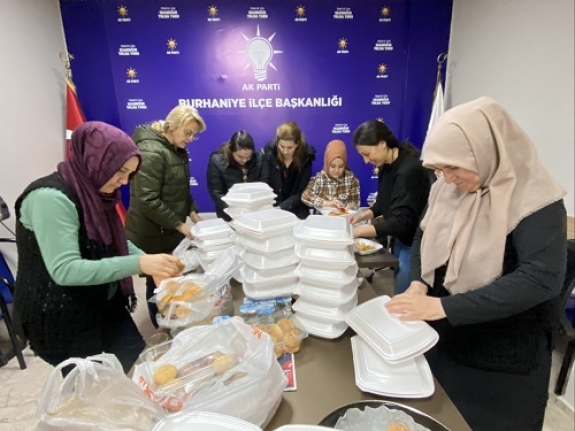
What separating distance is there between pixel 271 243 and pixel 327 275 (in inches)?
10.2

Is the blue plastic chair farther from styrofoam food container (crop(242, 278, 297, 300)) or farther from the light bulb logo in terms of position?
the light bulb logo

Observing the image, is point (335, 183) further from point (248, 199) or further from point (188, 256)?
point (188, 256)

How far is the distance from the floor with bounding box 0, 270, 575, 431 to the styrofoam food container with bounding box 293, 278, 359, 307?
157 cm

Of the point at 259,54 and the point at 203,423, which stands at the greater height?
the point at 259,54

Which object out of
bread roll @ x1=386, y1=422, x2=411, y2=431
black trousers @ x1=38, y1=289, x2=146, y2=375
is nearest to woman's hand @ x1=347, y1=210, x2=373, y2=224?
black trousers @ x1=38, y1=289, x2=146, y2=375

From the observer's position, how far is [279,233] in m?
1.31

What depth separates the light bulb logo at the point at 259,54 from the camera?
141 inches

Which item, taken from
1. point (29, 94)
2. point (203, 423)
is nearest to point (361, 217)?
point (203, 423)

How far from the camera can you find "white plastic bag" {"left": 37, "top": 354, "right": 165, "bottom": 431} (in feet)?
2.25

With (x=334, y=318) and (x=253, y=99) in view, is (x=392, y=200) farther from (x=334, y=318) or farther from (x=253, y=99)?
(x=253, y=99)

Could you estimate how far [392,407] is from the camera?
Result: 833 millimetres

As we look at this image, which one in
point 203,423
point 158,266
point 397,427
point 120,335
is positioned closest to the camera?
point 203,423

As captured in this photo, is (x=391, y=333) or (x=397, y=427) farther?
(x=391, y=333)

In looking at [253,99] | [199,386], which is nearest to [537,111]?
[199,386]
